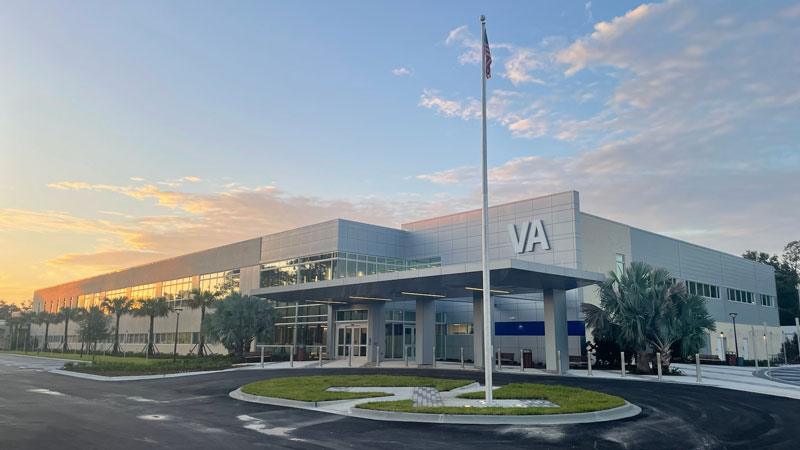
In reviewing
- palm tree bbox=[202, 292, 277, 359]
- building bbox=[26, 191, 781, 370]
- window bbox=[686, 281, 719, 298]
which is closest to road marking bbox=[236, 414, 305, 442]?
building bbox=[26, 191, 781, 370]

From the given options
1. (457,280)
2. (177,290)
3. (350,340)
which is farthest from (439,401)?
(177,290)

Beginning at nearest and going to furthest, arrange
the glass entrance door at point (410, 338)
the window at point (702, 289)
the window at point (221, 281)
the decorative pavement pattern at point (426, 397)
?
the decorative pavement pattern at point (426, 397) < the glass entrance door at point (410, 338) < the window at point (702, 289) < the window at point (221, 281)

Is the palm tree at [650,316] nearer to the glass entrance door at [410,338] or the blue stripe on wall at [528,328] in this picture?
the blue stripe on wall at [528,328]

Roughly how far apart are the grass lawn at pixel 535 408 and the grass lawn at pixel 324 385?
2518mm

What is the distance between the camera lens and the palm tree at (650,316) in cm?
2950

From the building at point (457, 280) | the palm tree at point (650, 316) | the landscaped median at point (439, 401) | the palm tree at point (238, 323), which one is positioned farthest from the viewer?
the palm tree at point (238, 323)

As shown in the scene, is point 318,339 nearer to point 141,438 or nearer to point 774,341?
point 141,438

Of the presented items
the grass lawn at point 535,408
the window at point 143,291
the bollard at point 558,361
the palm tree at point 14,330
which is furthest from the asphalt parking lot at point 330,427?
the palm tree at point 14,330

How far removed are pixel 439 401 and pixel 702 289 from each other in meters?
43.2

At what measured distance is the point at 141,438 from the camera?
11.8 m

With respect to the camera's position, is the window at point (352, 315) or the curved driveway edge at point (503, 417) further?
the window at point (352, 315)

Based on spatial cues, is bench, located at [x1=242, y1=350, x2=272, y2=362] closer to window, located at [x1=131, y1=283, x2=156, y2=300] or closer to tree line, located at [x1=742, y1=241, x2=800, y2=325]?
window, located at [x1=131, y1=283, x2=156, y2=300]

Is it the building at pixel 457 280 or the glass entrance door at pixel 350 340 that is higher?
the building at pixel 457 280

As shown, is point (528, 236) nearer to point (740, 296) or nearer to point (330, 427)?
point (330, 427)
